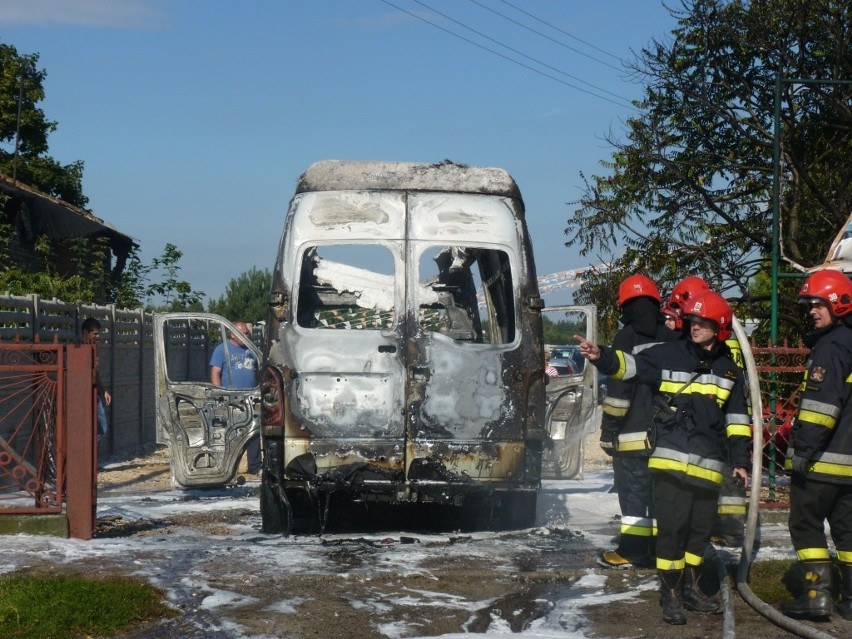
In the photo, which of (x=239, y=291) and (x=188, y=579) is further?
(x=239, y=291)

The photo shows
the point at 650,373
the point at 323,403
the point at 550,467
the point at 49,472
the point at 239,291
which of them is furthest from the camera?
the point at 239,291

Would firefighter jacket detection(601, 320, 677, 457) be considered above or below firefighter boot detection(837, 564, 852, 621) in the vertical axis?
above

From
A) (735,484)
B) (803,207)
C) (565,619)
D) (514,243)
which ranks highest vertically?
(803,207)

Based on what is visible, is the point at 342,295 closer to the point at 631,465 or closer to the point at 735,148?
the point at 631,465

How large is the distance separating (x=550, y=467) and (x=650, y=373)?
4770 mm

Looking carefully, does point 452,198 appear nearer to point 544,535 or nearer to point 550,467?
point 544,535

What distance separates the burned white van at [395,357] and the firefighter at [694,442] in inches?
84.1

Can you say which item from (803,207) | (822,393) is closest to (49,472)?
(822,393)

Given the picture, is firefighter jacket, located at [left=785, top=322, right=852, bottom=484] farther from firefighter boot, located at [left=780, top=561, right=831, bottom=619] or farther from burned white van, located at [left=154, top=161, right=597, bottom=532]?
burned white van, located at [left=154, top=161, right=597, bottom=532]

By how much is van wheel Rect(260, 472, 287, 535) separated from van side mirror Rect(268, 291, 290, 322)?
4.03 ft

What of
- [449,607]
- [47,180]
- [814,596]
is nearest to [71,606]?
[449,607]

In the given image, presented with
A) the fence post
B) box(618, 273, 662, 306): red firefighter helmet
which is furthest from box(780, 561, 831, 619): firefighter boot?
the fence post

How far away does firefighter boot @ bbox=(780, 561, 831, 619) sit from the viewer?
641 cm

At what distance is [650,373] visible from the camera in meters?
6.79
